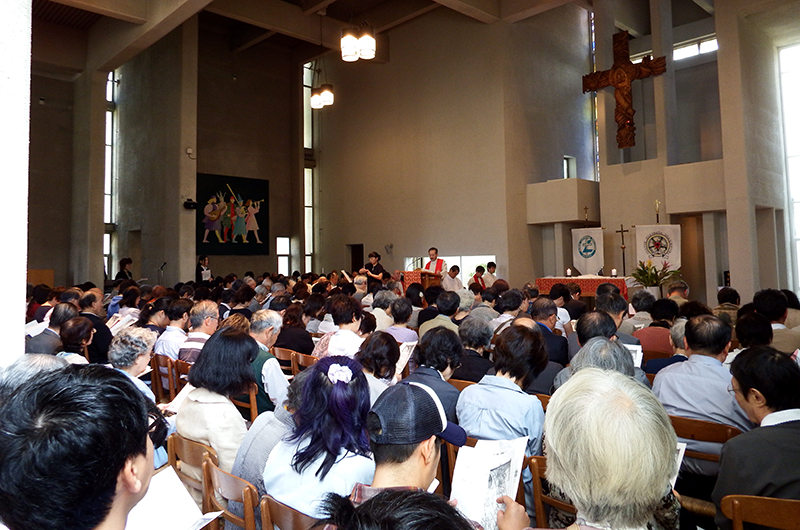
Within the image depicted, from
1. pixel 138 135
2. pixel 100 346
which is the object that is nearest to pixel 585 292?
pixel 100 346

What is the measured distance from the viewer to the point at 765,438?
189 cm

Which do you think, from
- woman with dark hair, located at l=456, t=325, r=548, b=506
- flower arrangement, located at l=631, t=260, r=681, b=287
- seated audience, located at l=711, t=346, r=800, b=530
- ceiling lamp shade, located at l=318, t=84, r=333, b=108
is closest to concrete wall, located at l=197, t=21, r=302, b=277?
ceiling lamp shade, located at l=318, t=84, r=333, b=108

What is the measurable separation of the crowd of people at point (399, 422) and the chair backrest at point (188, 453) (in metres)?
0.08

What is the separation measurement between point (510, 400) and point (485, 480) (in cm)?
96

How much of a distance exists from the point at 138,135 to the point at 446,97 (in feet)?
25.7

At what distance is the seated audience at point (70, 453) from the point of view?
0.84m

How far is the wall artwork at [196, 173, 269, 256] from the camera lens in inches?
595

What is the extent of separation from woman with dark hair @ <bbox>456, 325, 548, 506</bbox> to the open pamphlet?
680mm

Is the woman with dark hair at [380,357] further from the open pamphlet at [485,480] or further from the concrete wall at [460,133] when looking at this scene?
the concrete wall at [460,133]

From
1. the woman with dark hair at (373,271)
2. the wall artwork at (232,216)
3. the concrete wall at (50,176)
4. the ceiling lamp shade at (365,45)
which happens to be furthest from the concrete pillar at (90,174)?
the ceiling lamp shade at (365,45)

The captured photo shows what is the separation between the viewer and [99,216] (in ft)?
39.0

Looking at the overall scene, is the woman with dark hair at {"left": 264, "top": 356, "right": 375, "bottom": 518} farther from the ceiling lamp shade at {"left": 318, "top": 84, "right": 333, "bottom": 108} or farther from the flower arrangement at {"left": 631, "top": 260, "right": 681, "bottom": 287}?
the ceiling lamp shade at {"left": 318, "top": 84, "right": 333, "bottom": 108}

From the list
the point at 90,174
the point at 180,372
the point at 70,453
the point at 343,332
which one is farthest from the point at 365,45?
the point at 70,453

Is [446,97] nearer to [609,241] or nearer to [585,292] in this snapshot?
[609,241]
